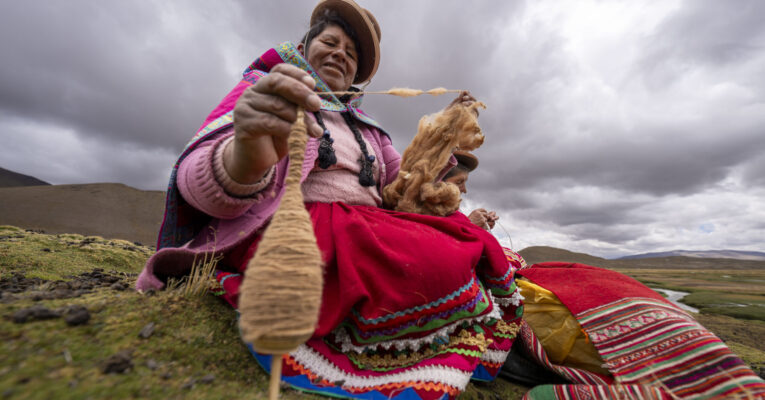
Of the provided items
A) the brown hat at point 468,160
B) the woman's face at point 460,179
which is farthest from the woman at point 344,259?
the brown hat at point 468,160

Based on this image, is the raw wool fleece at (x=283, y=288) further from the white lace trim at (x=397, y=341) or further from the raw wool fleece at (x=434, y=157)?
the raw wool fleece at (x=434, y=157)

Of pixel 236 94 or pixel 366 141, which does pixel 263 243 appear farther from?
pixel 366 141

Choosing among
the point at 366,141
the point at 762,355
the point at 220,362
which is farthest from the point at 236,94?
the point at 762,355

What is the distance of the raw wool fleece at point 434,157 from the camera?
181 centimetres

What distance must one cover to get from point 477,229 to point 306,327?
1366mm

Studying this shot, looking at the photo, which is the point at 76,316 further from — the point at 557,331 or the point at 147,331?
the point at 557,331

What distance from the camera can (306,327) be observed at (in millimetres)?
737

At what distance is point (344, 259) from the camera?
4.27 feet

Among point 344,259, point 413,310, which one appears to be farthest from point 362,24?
point 413,310

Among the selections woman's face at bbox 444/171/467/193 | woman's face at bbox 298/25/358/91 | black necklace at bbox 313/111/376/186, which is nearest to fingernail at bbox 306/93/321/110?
Result: black necklace at bbox 313/111/376/186

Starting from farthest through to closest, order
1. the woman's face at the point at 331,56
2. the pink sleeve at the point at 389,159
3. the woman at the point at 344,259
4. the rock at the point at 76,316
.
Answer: the pink sleeve at the point at 389,159, the woman's face at the point at 331,56, the woman at the point at 344,259, the rock at the point at 76,316

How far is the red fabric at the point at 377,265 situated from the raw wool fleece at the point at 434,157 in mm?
444

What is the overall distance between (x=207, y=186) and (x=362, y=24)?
1.89m

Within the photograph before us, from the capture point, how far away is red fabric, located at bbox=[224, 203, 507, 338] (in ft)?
4.15
